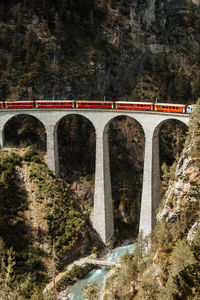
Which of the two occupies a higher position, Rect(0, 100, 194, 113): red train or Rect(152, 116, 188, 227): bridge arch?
Rect(0, 100, 194, 113): red train

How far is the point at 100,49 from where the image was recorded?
6556 centimetres

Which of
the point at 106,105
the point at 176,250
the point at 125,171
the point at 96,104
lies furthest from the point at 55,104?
the point at 176,250

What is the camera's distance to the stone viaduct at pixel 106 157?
39.3m

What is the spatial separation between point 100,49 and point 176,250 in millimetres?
53000

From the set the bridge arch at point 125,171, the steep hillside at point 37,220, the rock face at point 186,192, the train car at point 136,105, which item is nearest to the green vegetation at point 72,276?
the steep hillside at point 37,220

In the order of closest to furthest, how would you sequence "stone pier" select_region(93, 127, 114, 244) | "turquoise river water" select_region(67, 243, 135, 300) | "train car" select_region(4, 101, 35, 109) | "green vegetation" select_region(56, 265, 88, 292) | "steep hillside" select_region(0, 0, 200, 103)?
"turquoise river water" select_region(67, 243, 135, 300)
"green vegetation" select_region(56, 265, 88, 292)
"stone pier" select_region(93, 127, 114, 244)
"train car" select_region(4, 101, 35, 109)
"steep hillside" select_region(0, 0, 200, 103)

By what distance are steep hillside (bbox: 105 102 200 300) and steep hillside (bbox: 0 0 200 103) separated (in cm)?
3362

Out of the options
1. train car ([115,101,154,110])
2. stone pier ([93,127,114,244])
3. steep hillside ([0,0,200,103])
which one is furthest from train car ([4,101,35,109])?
train car ([115,101,154,110])

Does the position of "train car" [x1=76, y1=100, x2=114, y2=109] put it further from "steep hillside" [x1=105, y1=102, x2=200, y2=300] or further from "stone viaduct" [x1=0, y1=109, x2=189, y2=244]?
"steep hillside" [x1=105, y1=102, x2=200, y2=300]

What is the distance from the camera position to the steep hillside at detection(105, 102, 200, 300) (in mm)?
19312

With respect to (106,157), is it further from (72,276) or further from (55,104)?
(72,276)

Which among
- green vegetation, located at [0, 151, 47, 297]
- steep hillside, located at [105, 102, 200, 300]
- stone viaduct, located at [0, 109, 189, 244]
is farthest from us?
stone viaduct, located at [0, 109, 189, 244]

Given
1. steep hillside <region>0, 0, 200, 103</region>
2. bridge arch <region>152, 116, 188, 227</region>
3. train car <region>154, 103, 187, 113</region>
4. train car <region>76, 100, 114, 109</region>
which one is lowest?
bridge arch <region>152, 116, 188, 227</region>

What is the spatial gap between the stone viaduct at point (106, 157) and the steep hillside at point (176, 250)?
6.58 metres
